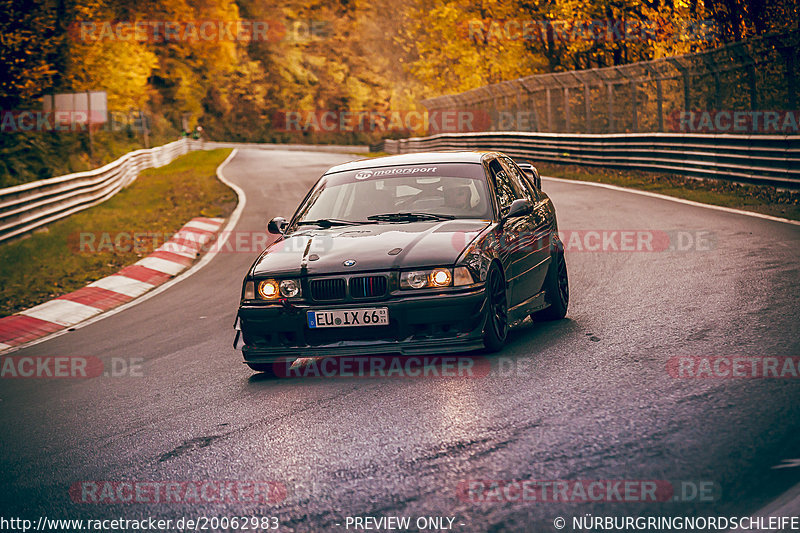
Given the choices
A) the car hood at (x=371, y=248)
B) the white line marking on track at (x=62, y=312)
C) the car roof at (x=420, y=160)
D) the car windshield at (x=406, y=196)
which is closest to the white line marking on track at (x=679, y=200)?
the car roof at (x=420, y=160)

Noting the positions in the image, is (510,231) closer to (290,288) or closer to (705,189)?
(290,288)

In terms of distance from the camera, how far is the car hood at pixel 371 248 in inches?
254

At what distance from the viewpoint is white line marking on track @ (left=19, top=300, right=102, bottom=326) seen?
11.4m

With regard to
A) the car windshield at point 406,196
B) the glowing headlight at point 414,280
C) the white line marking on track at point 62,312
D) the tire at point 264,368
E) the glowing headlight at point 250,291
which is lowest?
the white line marking on track at point 62,312

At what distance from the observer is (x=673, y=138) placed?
21344mm

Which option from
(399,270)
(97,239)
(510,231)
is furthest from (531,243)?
(97,239)

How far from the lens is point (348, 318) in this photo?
6391 mm

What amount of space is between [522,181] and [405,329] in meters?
2.88

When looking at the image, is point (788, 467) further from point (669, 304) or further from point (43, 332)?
point (43, 332)

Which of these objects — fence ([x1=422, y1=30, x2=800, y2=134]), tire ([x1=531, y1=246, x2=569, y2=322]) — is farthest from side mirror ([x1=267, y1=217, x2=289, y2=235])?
fence ([x1=422, y1=30, x2=800, y2=134])

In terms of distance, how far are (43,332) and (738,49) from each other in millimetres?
14180

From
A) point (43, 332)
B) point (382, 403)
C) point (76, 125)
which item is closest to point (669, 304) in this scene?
point (382, 403)

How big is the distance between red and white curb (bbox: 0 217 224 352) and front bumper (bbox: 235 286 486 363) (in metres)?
4.92

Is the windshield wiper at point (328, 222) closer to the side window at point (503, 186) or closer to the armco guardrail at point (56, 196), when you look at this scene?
the side window at point (503, 186)
